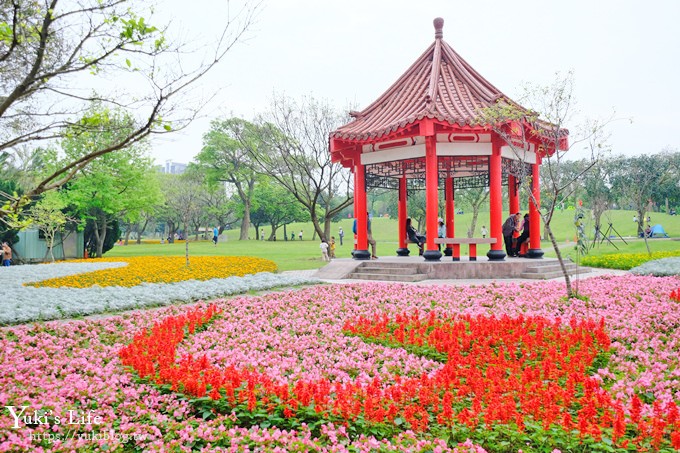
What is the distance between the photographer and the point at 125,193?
88.9ft

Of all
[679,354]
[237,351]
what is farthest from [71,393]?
[679,354]

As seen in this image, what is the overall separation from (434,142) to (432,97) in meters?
1.31

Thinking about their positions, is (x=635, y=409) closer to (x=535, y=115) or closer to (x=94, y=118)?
(x=94, y=118)

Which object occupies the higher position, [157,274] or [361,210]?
[361,210]

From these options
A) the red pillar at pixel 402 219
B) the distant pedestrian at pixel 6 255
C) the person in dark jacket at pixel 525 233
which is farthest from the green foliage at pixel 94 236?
the person in dark jacket at pixel 525 233

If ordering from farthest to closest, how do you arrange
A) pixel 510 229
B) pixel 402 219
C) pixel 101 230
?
pixel 101 230 < pixel 402 219 < pixel 510 229

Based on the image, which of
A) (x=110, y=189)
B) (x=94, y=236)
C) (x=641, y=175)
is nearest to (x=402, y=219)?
(x=110, y=189)

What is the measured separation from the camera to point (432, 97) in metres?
13.4

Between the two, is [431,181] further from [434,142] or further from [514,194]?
[514,194]

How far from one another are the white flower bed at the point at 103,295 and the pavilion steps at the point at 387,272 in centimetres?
206

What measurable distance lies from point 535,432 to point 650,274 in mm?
11469

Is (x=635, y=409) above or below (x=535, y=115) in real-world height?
below

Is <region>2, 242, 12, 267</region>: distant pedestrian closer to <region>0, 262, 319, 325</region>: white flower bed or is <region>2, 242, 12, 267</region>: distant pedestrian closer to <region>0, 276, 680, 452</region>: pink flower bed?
<region>0, 262, 319, 325</region>: white flower bed

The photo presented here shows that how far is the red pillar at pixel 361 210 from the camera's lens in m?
15.2
